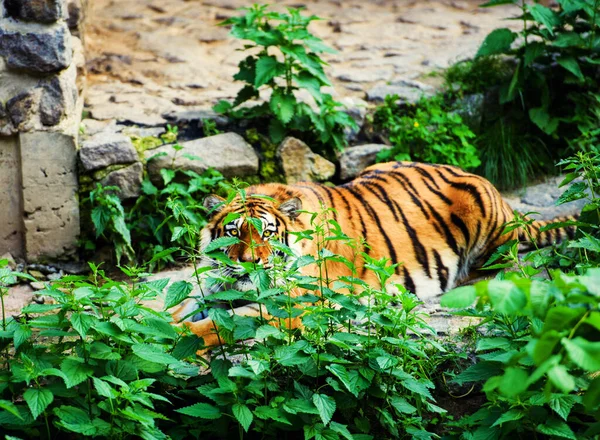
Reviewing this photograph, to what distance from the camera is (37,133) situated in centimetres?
529

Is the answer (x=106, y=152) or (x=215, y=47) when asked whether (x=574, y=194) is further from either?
(x=215, y=47)

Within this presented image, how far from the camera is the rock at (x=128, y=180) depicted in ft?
18.0

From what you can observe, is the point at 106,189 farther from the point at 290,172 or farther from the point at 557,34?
the point at 557,34

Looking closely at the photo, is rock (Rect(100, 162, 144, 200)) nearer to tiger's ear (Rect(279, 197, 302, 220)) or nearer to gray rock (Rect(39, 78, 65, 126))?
gray rock (Rect(39, 78, 65, 126))

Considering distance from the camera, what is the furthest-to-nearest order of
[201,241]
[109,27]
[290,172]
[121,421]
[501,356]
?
[109,27]
[290,172]
[201,241]
[501,356]
[121,421]

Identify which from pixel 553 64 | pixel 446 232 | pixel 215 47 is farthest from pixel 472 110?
pixel 215 47

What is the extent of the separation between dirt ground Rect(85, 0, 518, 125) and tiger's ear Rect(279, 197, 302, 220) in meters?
1.98

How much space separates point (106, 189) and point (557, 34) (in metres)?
3.57

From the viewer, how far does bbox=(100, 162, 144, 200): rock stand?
18.0 feet

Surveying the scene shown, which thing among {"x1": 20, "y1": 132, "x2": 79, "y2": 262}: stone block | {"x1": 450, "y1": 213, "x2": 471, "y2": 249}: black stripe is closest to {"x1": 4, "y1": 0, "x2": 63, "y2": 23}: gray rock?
{"x1": 20, "y1": 132, "x2": 79, "y2": 262}: stone block

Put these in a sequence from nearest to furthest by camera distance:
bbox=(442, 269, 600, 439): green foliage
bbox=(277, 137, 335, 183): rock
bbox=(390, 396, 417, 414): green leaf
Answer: bbox=(442, 269, 600, 439): green foliage → bbox=(390, 396, 417, 414): green leaf → bbox=(277, 137, 335, 183): rock

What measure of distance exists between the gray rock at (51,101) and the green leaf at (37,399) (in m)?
2.83

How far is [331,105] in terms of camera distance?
232 inches

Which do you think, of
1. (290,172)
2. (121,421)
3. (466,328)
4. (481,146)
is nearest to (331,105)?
(290,172)
